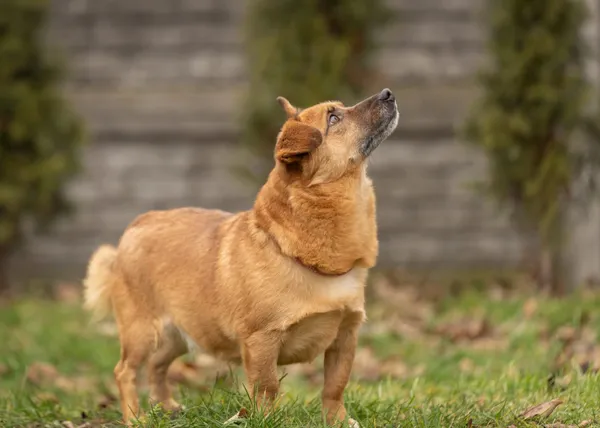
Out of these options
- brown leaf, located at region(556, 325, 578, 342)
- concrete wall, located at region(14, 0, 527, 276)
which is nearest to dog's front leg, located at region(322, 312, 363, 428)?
brown leaf, located at region(556, 325, 578, 342)

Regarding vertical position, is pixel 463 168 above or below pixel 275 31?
below

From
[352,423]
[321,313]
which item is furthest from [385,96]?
[352,423]

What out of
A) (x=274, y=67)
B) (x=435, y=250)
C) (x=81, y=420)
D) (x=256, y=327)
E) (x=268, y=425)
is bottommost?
(x=435, y=250)

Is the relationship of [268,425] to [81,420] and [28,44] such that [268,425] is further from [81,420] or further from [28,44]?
[28,44]

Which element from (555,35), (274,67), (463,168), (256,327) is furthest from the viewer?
(463,168)

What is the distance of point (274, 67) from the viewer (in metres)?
9.50

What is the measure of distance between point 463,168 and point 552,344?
13.6 ft

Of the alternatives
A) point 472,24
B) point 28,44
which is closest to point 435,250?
point 472,24

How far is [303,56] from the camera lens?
9500 millimetres

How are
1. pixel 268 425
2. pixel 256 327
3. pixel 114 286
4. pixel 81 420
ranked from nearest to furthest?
pixel 268 425 < pixel 256 327 < pixel 81 420 < pixel 114 286

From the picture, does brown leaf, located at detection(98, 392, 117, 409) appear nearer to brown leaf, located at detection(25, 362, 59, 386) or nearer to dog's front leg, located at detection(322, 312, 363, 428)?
brown leaf, located at detection(25, 362, 59, 386)

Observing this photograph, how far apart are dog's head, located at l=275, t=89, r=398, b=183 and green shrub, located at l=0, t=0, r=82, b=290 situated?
227 inches

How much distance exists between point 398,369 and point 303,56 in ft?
12.7

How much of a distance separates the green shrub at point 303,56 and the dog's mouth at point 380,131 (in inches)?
187
